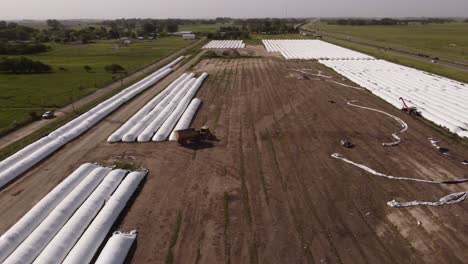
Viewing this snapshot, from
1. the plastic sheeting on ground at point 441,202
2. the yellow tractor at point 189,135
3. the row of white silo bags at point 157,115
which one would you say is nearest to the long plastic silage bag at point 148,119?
the row of white silo bags at point 157,115

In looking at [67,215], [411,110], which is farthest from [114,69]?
Result: [411,110]

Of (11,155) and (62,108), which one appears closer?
(11,155)

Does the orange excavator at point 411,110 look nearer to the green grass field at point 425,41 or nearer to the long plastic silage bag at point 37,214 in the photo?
the long plastic silage bag at point 37,214

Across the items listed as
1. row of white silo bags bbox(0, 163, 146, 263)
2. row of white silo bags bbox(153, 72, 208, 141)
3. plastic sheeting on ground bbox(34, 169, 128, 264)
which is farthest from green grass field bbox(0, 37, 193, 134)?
plastic sheeting on ground bbox(34, 169, 128, 264)

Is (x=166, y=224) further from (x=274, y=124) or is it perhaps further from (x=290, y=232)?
(x=274, y=124)

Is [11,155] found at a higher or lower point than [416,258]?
higher

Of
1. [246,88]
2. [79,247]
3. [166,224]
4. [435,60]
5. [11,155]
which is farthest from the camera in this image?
[435,60]

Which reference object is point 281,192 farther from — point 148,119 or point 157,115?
point 157,115

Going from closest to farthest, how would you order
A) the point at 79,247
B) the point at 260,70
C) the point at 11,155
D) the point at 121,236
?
the point at 79,247, the point at 121,236, the point at 11,155, the point at 260,70

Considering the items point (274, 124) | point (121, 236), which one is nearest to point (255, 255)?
point (121, 236)
